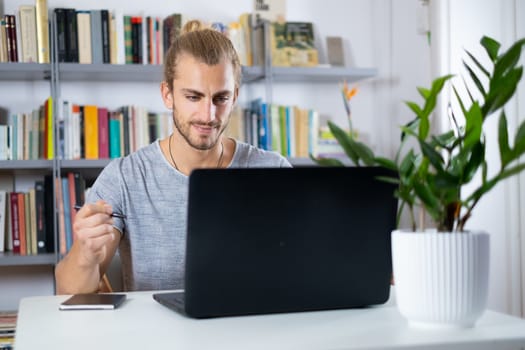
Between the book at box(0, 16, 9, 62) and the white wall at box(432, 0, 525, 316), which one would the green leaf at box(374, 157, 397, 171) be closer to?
the white wall at box(432, 0, 525, 316)

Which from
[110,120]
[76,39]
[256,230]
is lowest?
[256,230]

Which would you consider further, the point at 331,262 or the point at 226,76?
the point at 226,76

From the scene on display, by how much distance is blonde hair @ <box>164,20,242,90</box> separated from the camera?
190 cm

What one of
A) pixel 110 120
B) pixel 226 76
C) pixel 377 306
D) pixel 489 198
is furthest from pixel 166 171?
pixel 489 198

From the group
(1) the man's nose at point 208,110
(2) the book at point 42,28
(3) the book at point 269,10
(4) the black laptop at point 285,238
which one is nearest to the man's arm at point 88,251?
(4) the black laptop at point 285,238

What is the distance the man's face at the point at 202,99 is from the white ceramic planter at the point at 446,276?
2.96 ft

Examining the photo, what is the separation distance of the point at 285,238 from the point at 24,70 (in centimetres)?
211

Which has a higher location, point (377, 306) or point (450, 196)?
point (450, 196)

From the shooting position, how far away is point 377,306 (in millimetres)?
1298

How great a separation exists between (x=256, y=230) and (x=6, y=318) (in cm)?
211

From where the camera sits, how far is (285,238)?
3.81 feet

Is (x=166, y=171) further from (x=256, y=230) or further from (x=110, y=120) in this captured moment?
(x=110, y=120)

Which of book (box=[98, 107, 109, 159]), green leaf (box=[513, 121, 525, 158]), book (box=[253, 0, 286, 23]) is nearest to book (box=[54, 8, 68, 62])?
book (box=[98, 107, 109, 159])

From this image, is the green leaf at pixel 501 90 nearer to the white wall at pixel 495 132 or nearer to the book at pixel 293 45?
the white wall at pixel 495 132
